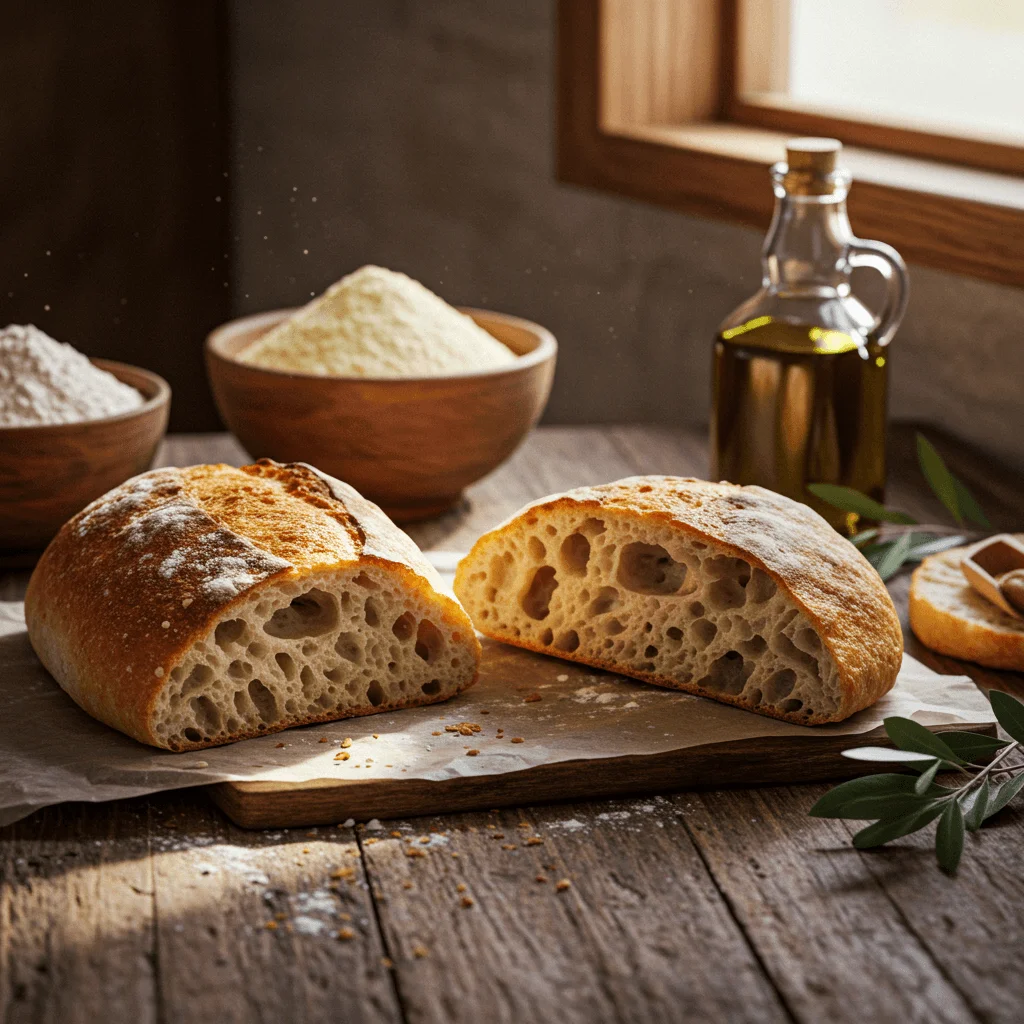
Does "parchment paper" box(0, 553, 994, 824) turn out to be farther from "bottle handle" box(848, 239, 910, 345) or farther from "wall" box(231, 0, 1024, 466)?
"wall" box(231, 0, 1024, 466)

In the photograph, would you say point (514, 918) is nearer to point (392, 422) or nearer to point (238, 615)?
point (238, 615)

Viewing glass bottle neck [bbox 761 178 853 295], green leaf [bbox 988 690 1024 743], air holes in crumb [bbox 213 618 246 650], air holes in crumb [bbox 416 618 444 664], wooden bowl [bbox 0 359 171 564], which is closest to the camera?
green leaf [bbox 988 690 1024 743]

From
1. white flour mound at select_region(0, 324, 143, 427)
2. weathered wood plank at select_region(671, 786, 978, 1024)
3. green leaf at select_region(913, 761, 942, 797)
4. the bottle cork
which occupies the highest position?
the bottle cork

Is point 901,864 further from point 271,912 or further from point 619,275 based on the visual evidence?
point 619,275

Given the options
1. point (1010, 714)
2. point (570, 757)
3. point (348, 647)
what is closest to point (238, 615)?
point (348, 647)

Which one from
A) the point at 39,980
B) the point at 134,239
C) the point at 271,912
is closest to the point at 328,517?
the point at 271,912

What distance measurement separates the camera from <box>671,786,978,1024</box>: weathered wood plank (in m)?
1.04

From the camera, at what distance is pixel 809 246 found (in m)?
1.98

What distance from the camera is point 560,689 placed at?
154 cm

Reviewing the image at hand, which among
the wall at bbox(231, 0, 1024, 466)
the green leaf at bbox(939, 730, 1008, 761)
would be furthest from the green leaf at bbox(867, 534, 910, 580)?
the wall at bbox(231, 0, 1024, 466)

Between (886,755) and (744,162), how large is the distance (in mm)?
1711

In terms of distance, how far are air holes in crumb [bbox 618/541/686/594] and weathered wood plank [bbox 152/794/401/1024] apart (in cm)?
44

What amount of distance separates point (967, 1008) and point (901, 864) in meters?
0.20

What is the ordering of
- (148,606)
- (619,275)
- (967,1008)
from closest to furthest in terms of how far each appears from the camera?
(967,1008)
(148,606)
(619,275)
